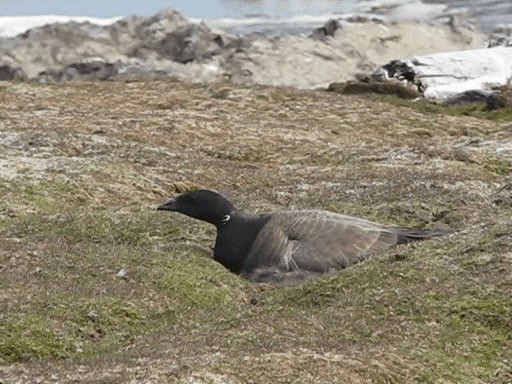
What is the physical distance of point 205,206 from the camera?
69.2 ft

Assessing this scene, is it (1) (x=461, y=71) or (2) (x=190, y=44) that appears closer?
(1) (x=461, y=71)

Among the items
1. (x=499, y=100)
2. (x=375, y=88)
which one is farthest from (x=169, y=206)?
(x=375, y=88)

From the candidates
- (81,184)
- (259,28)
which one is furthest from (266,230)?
(259,28)

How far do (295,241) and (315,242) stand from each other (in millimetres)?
317

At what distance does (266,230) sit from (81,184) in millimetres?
9935

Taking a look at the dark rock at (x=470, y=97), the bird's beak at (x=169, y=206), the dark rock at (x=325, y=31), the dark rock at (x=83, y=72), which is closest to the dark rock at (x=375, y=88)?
the dark rock at (x=470, y=97)

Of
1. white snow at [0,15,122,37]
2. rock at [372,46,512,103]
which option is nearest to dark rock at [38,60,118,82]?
rock at [372,46,512,103]

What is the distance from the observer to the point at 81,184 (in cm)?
2903

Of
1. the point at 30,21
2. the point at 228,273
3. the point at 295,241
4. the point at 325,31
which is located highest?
the point at 295,241

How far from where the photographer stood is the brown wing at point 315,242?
19500mm

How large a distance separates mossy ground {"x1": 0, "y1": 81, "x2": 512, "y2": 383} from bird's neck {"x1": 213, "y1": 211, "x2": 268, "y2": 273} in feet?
1.54

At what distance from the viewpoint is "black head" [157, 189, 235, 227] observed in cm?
2069

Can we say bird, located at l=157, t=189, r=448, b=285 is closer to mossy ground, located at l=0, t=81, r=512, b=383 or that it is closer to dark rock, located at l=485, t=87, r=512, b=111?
mossy ground, located at l=0, t=81, r=512, b=383

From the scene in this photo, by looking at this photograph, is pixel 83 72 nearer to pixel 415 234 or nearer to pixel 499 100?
pixel 499 100
